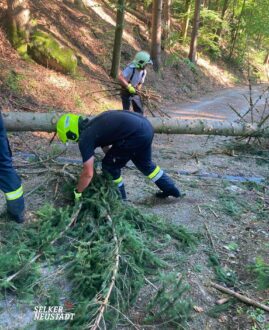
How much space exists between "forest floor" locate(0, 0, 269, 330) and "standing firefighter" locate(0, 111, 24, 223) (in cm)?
41

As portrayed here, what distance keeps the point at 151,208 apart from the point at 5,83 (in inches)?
230

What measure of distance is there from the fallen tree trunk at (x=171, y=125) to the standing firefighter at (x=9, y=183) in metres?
2.57

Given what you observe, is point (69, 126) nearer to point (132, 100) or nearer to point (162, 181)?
point (162, 181)

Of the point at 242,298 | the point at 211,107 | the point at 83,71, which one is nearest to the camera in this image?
the point at 242,298

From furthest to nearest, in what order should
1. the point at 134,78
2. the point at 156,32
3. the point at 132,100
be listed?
the point at 156,32
the point at 132,100
the point at 134,78

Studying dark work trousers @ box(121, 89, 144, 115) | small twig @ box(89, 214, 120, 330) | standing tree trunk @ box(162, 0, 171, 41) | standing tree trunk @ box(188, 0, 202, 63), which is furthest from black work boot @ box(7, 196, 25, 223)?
standing tree trunk @ box(188, 0, 202, 63)

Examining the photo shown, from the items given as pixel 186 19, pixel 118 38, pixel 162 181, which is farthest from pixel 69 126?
pixel 186 19

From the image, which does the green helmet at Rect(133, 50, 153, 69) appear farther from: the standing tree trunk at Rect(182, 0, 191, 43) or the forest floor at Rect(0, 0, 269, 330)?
the standing tree trunk at Rect(182, 0, 191, 43)

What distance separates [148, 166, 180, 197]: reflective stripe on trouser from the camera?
510cm

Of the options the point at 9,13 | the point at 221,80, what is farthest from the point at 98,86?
the point at 221,80

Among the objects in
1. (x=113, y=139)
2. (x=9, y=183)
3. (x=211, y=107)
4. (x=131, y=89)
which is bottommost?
(x=211, y=107)

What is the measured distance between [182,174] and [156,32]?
33.8ft

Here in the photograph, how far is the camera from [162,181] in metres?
5.17

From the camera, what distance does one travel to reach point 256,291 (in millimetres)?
3656
